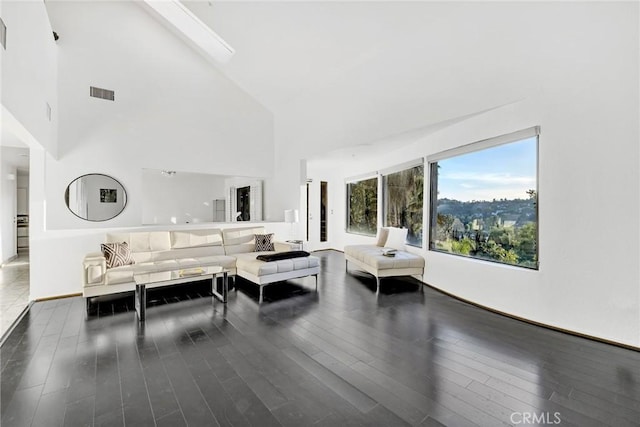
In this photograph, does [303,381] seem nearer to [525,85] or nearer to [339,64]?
[525,85]

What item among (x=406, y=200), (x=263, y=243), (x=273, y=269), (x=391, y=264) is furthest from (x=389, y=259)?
(x=263, y=243)

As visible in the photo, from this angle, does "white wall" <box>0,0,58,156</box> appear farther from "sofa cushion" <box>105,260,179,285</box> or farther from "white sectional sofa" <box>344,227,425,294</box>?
"white sectional sofa" <box>344,227,425,294</box>

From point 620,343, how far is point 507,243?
51.1 inches

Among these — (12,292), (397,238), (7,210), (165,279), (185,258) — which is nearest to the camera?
(165,279)

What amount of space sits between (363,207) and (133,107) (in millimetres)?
5119

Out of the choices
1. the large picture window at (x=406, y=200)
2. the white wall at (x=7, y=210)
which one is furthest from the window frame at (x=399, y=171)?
the white wall at (x=7, y=210)

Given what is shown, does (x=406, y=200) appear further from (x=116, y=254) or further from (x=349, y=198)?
(x=116, y=254)

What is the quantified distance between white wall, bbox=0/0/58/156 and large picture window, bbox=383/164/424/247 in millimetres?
4979

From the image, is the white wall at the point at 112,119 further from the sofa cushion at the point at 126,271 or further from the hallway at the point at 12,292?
the sofa cushion at the point at 126,271

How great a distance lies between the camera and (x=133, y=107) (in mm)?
5168

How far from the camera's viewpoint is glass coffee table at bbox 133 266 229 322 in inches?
132

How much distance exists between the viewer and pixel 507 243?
3.60m

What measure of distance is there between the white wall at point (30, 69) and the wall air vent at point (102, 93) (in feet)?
1.66

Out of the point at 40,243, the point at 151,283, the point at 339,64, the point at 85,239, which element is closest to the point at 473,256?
the point at 339,64
